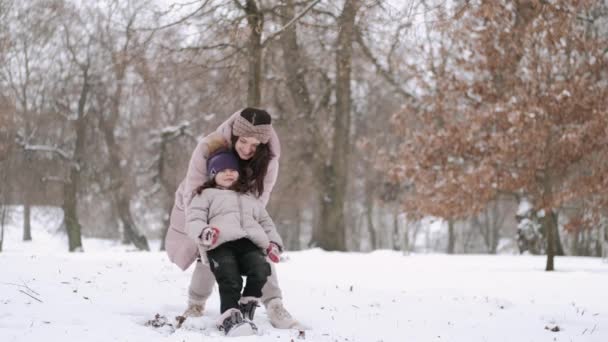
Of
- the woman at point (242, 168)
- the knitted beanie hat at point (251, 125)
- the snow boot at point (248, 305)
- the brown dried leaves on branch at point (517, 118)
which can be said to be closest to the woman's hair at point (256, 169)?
the woman at point (242, 168)

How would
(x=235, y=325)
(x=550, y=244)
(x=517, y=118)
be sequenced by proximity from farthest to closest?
(x=550, y=244), (x=517, y=118), (x=235, y=325)

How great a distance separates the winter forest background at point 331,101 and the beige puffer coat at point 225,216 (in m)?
2.75

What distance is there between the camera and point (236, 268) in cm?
438

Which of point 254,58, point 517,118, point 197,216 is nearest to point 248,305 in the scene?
point 197,216

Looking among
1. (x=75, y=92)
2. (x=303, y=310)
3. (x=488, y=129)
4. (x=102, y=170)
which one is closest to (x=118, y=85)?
(x=75, y=92)

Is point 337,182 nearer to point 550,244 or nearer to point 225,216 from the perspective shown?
point 550,244

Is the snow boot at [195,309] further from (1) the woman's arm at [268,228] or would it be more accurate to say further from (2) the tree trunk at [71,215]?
(2) the tree trunk at [71,215]

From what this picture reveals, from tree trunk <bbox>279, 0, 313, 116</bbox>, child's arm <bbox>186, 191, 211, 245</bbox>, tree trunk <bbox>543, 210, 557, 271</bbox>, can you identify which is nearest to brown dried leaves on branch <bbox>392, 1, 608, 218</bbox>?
tree trunk <bbox>543, 210, 557, 271</bbox>

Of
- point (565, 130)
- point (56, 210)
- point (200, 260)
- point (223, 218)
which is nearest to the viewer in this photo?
point (223, 218)

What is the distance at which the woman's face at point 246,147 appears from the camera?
4.80 metres

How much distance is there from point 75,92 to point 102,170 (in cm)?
298

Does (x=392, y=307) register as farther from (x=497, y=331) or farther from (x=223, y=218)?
(x=223, y=218)

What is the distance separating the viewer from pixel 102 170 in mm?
22062

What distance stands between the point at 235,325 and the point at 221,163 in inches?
49.2
